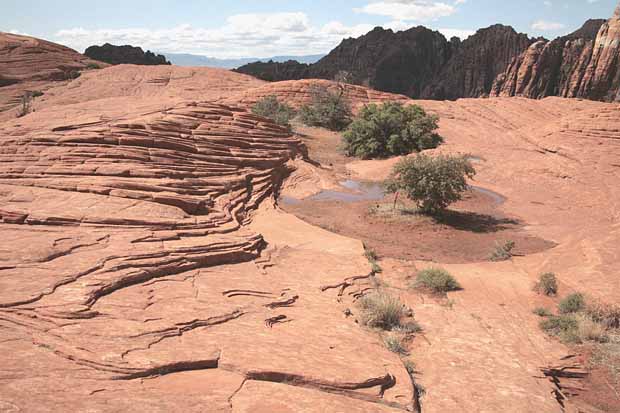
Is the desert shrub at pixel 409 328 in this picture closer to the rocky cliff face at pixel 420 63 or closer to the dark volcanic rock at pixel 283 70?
the rocky cliff face at pixel 420 63

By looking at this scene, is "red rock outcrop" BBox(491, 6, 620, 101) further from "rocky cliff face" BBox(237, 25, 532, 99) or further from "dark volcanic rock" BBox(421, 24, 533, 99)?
"rocky cliff face" BBox(237, 25, 532, 99)

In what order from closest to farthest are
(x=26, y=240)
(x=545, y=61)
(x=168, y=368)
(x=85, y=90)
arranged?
1. (x=168, y=368)
2. (x=26, y=240)
3. (x=85, y=90)
4. (x=545, y=61)

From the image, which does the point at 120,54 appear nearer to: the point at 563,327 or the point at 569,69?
the point at 569,69

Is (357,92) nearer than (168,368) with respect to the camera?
No

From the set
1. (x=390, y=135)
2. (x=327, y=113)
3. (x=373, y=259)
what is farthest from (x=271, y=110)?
(x=373, y=259)

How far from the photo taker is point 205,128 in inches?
819

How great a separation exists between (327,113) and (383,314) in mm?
35322

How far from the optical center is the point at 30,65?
47.9m

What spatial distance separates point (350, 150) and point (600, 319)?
1019 inches

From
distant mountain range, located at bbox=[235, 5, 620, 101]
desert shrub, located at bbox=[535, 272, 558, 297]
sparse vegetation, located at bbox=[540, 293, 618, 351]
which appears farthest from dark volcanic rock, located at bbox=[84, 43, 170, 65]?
sparse vegetation, located at bbox=[540, 293, 618, 351]

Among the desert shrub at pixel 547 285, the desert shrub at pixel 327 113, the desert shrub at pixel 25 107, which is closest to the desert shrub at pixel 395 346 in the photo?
the desert shrub at pixel 547 285

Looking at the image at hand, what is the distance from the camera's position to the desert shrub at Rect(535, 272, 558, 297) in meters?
11.9

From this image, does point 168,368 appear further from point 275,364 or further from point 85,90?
point 85,90

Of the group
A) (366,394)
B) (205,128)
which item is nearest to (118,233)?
(366,394)
